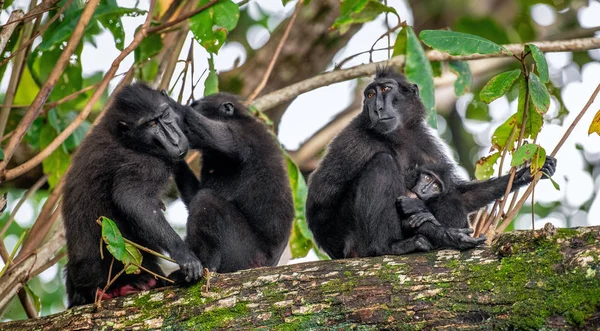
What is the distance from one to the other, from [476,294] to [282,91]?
4437 millimetres

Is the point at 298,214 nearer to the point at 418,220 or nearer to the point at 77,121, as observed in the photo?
the point at 418,220

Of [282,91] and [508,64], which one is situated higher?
[508,64]

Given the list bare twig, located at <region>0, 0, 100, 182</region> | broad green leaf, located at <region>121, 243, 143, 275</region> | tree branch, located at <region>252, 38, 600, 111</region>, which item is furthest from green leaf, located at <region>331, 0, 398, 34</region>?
broad green leaf, located at <region>121, 243, 143, 275</region>

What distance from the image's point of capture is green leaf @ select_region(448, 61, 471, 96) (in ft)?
26.4

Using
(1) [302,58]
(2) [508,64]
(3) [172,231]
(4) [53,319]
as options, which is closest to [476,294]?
(3) [172,231]

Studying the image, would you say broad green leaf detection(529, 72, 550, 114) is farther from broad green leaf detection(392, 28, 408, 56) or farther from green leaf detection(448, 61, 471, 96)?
green leaf detection(448, 61, 471, 96)

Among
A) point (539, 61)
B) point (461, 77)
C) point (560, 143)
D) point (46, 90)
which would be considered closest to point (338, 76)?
point (461, 77)

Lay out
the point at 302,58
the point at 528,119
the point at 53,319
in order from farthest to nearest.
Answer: the point at 302,58 → the point at 528,119 → the point at 53,319

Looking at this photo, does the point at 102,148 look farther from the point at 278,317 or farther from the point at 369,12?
the point at 369,12

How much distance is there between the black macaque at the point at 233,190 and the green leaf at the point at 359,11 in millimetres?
1401

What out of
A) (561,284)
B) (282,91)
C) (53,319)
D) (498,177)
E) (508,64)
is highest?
(508,64)

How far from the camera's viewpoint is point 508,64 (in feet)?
35.1

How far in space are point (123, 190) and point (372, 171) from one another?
1853 millimetres

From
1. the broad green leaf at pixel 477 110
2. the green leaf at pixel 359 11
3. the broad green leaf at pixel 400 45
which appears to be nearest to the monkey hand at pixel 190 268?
the green leaf at pixel 359 11
